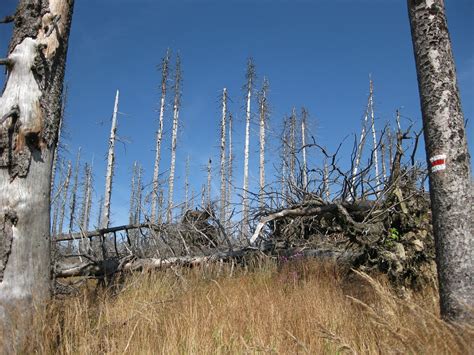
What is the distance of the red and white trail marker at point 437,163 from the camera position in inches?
112

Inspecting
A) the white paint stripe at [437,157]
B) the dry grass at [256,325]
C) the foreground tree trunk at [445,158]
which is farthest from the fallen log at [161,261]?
the white paint stripe at [437,157]

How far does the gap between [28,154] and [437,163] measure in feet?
11.2

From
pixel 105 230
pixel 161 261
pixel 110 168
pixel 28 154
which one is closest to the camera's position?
pixel 28 154

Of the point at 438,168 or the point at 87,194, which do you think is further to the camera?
the point at 87,194

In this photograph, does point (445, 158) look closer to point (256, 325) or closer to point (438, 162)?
point (438, 162)

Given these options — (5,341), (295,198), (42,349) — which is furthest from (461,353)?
(295,198)

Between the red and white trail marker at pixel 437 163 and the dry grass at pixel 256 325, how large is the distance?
3.56ft

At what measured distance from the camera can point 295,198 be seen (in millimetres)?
6961

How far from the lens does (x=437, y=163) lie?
114 inches

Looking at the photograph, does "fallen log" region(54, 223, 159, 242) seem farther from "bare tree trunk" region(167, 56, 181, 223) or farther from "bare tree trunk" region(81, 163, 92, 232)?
"bare tree trunk" region(81, 163, 92, 232)

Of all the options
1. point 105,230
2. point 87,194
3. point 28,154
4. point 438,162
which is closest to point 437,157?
point 438,162

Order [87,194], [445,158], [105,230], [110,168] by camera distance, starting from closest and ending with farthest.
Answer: [445,158] → [105,230] → [110,168] → [87,194]

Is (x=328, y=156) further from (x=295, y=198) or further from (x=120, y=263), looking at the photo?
(x=120, y=263)

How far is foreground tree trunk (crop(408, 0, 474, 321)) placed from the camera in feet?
8.91
